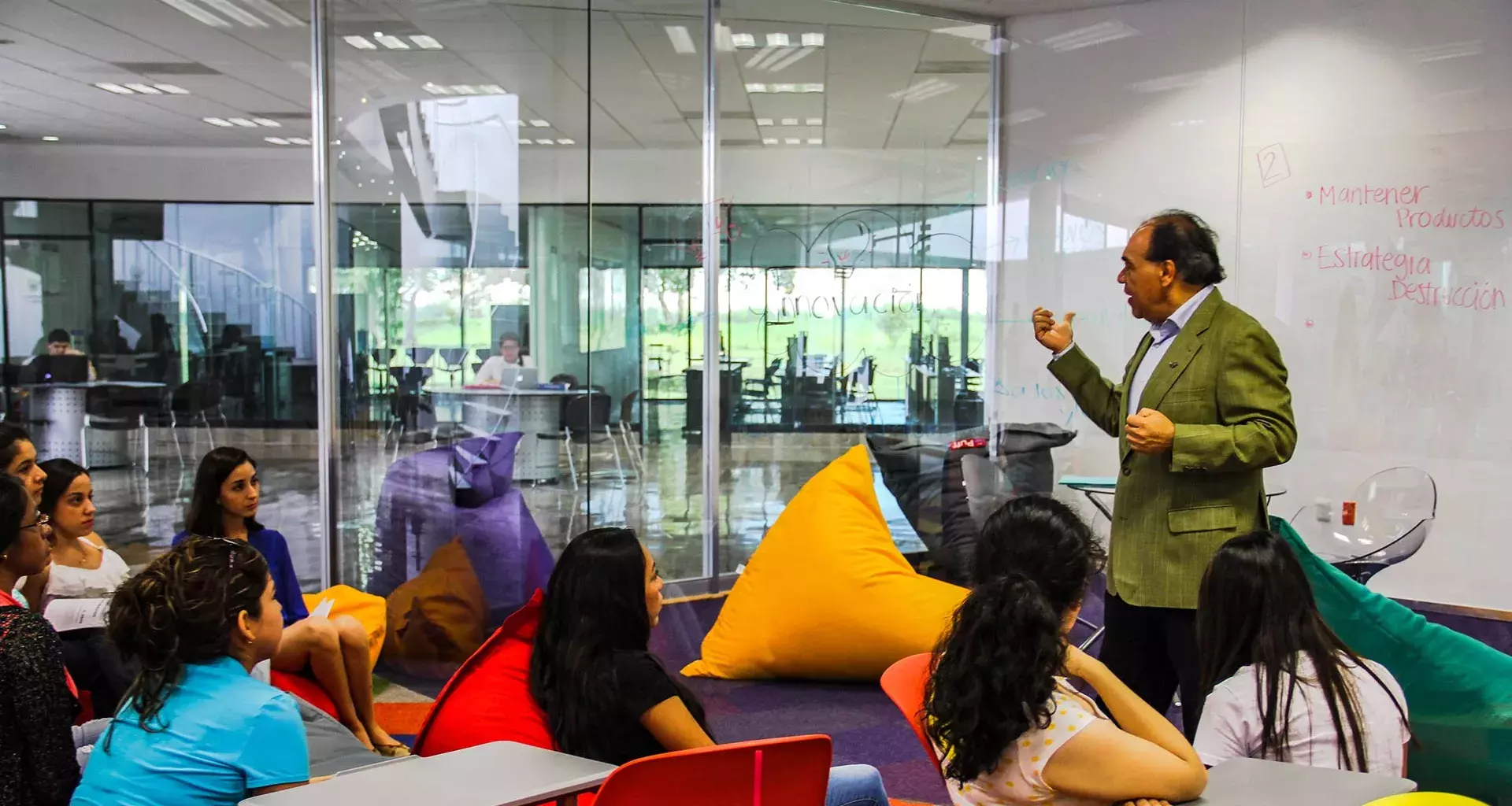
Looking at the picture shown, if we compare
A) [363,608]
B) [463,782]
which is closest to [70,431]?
[363,608]

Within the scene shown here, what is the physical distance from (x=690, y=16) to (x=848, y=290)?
1495 millimetres

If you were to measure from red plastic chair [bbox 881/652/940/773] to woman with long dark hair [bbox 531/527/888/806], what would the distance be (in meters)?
0.16

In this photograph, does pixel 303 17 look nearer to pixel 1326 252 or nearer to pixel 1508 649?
pixel 1326 252

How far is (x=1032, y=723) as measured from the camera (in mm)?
1725

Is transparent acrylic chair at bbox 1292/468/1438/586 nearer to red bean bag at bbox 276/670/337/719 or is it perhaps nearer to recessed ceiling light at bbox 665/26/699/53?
recessed ceiling light at bbox 665/26/699/53

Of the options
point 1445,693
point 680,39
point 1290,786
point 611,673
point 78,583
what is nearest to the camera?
point 1290,786

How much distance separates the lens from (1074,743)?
5.57 ft

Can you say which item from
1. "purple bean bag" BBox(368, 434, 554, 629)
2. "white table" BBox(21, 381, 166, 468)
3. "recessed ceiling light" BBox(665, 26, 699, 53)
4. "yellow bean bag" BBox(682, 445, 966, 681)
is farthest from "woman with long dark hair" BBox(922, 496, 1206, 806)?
"white table" BBox(21, 381, 166, 468)

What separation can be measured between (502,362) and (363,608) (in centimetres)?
109

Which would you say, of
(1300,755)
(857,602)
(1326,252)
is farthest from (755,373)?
(1300,755)

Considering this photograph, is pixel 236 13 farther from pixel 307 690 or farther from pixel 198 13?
pixel 307 690

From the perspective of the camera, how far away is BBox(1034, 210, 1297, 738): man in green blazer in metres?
2.50

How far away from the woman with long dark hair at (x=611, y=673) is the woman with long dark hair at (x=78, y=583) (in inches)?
53.3

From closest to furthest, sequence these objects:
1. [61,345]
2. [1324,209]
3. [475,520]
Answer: [475,520], [1324,209], [61,345]
